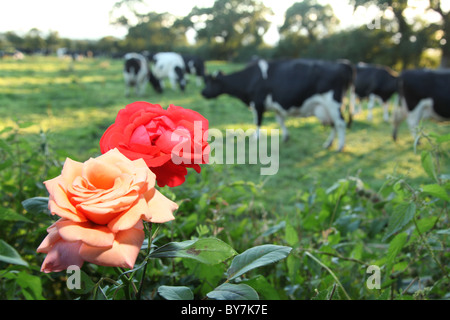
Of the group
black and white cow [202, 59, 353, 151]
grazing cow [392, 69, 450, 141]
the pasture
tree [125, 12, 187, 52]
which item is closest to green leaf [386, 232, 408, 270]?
the pasture

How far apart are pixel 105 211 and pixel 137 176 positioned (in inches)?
2.9

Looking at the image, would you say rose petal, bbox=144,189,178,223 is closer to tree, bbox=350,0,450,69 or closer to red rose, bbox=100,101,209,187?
red rose, bbox=100,101,209,187

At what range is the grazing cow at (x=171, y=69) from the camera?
44.4ft

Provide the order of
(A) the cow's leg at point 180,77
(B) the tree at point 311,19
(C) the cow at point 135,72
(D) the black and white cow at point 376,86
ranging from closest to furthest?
1. (D) the black and white cow at point 376,86
2. (C) the cow at point 135,72
3. (A) the cow's leg at point 180,77
4. (B) the tree at point 311,19

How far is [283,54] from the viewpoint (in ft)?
104

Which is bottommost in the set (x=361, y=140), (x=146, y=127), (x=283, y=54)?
(x=361, y=140)

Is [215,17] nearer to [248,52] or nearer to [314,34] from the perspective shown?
[248,52]

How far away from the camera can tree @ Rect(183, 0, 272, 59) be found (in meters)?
30.4

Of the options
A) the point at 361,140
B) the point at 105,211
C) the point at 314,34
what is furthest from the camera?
the point at 314,34

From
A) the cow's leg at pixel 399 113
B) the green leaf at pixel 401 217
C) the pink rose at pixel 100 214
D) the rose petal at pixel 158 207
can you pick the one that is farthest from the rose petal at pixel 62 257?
the cow's leg at pixel 399 113

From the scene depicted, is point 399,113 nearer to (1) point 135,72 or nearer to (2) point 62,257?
(2) point 62,257

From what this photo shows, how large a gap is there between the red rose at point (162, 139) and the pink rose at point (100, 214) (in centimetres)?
7

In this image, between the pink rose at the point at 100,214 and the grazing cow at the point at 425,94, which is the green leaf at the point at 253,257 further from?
the grazing cow at the point at 425,94

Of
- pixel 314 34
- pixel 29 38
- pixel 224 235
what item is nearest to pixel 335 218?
pixel 224 235
